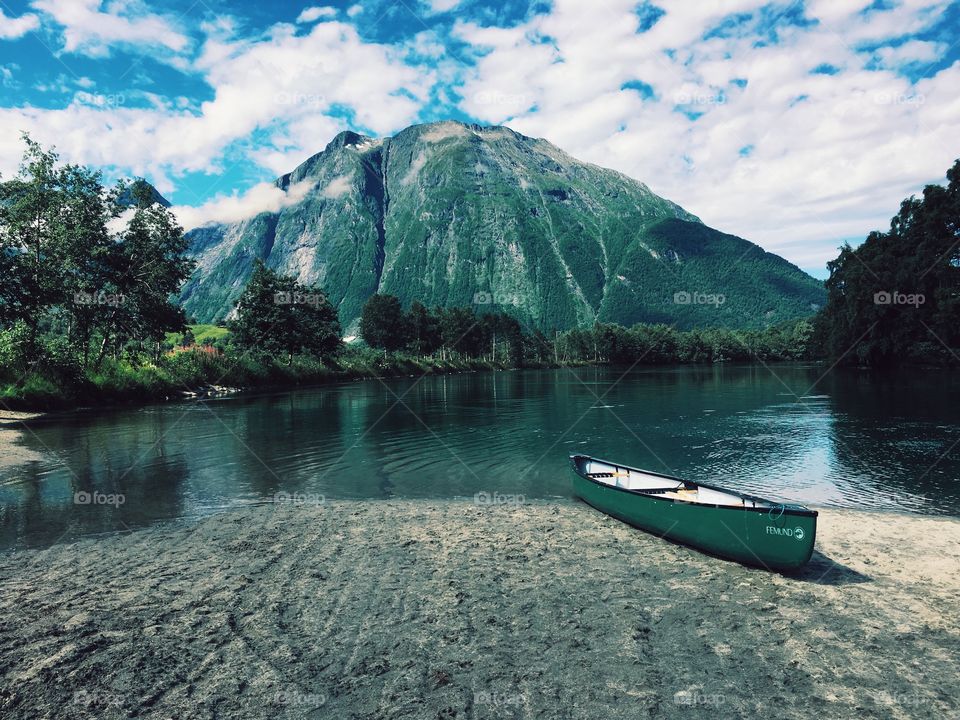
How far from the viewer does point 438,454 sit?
31.8 meters

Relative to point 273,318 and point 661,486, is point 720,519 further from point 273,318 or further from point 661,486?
point 273,318

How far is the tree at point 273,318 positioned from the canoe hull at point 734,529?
83.0 meters

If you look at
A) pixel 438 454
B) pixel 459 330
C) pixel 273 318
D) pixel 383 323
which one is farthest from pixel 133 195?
pixel 459 330

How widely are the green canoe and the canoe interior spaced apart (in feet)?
0.10

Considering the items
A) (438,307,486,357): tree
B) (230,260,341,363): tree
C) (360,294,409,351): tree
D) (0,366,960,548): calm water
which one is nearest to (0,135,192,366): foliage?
(0,366,960,548): calm water

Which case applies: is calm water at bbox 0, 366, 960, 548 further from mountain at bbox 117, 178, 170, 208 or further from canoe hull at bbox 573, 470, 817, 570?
mountain at bbox 117, 178, 170, 208

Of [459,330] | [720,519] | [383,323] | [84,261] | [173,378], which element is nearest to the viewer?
[720,519]

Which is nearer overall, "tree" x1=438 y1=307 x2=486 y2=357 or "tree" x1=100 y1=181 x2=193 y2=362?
"tree" x1=100 y1=181 x2=193 y2=362

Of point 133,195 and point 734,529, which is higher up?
point 133,195

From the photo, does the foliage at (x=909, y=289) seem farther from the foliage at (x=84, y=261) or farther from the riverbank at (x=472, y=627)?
the foliage at (x=84, y=261)

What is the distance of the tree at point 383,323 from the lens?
155m

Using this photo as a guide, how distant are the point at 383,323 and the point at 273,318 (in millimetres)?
59441

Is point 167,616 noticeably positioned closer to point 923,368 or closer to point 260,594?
point 260,594

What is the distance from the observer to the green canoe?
43.5 feet
